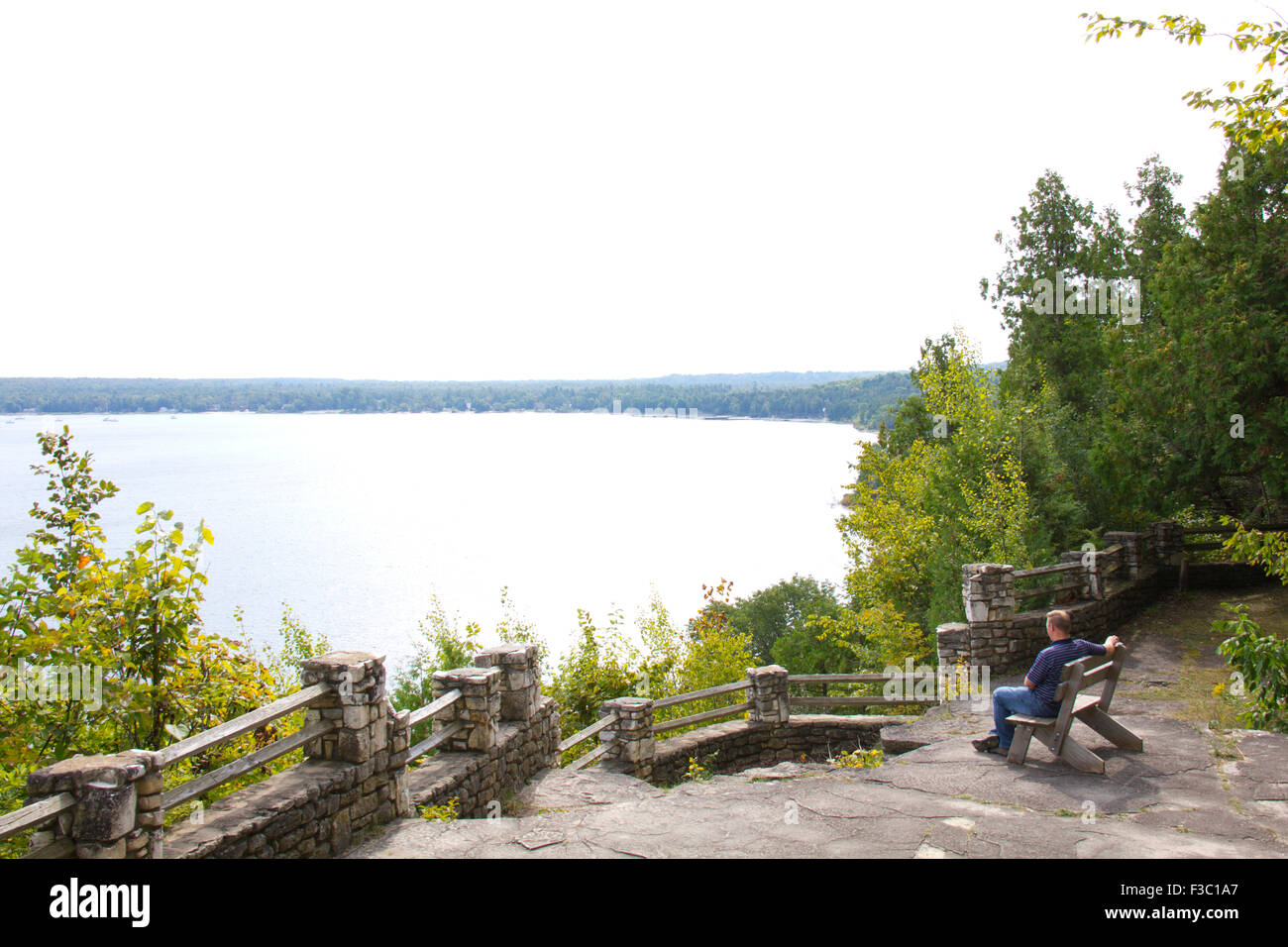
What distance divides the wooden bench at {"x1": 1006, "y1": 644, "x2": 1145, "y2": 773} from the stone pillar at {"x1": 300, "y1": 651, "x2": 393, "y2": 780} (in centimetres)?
558

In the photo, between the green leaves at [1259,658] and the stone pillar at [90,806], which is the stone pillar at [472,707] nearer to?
the stone pillar at [90,806]

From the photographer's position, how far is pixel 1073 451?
26.6 meters

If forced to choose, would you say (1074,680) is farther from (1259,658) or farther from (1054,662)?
(1259,658)

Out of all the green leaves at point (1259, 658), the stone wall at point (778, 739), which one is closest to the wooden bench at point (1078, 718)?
the green leaves at point (1259, 658)

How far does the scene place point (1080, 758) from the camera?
283 inches

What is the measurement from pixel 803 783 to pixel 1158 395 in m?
15.3

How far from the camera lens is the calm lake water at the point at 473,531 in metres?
59.8

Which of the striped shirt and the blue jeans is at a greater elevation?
the striped shirt

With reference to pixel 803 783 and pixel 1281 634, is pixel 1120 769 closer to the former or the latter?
pixel 803 783

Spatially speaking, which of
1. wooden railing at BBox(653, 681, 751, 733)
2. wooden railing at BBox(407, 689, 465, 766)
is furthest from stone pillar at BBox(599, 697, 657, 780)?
wooden railing at BBox(407, 689, 465, 766)

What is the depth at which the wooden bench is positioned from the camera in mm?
7121

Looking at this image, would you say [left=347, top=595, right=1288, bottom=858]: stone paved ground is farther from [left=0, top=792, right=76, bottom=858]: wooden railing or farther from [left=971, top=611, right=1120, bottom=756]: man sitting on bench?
[left=0, top=792, right=76, bottom=858]: wooden railing

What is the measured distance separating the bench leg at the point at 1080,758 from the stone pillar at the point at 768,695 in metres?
5.52

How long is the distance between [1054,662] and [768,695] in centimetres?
562
